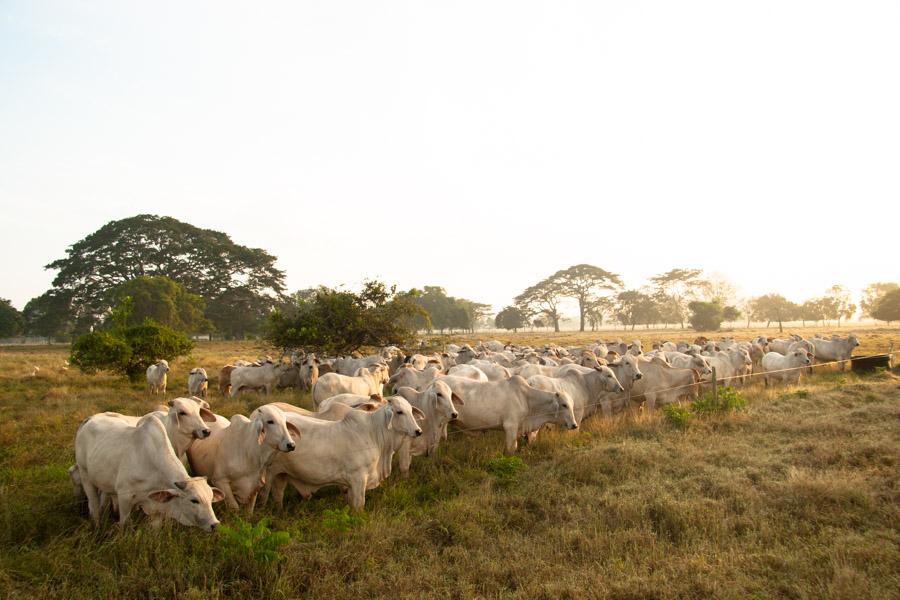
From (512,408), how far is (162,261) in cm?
5564

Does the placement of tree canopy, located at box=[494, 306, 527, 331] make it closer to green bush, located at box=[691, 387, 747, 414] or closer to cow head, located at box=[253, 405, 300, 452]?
green bush, located at box=[691, 387, 747, 414]

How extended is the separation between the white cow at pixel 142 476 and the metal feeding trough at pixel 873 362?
21277 millimetres

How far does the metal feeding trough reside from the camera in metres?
18.8

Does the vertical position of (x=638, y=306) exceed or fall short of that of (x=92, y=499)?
it exceeds it

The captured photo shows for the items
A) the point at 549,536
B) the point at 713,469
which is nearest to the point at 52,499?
the point at 549,536

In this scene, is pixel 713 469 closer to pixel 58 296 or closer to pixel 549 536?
pixel 549 536

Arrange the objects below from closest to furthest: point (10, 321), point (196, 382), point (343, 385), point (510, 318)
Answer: point (343, 385) < point (196, 382) < point (10, 321) < point (510, 318)

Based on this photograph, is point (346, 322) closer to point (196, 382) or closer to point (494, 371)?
point (196, 382)

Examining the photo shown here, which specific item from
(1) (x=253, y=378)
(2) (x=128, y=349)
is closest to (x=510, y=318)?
(2) (x=128, y=349)

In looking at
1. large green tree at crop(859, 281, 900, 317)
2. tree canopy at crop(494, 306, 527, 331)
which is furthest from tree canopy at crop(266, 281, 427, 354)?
large green tree at crop(859, 281, 900, 317)

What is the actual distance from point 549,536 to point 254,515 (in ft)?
11.7

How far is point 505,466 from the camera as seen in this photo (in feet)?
27.7

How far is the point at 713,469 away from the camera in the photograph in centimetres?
790

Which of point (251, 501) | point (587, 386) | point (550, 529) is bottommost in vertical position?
point (550, 529)
